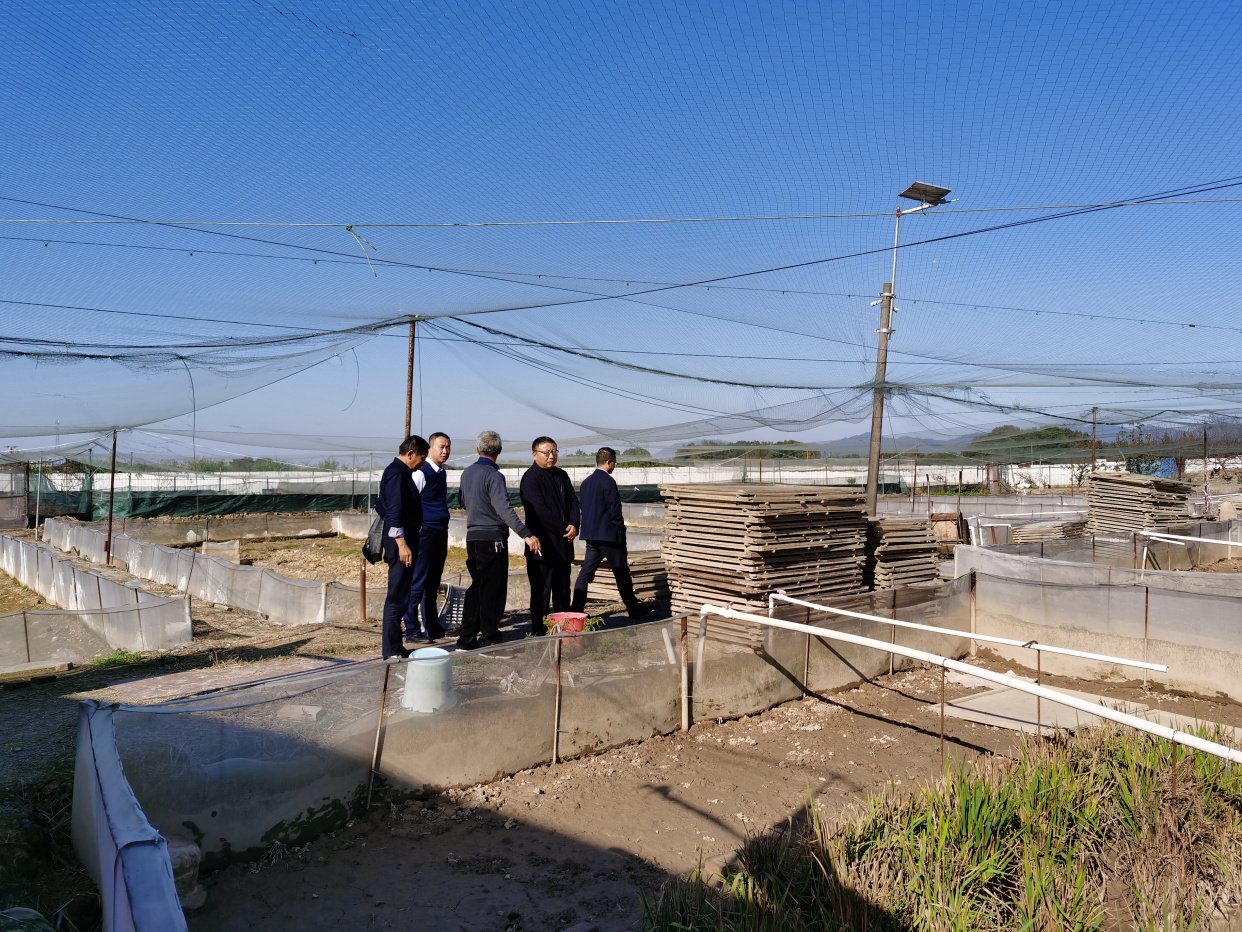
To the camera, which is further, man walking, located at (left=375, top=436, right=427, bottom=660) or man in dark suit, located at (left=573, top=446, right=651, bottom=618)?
man in dark suit, located at (left=573, top=446, right=651, bottom=618)

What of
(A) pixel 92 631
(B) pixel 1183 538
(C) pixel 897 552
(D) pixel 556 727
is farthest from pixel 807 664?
(A) pixel 92 631

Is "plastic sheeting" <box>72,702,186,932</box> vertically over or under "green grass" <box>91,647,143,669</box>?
over

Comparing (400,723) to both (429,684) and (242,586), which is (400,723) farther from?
(242,586)

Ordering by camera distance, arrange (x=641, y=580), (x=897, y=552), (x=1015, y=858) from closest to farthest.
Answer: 1. (x=1015, y=858)
2. (x=897, y=552)
3. (x=641, y=580)

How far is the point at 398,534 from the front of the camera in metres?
6.21

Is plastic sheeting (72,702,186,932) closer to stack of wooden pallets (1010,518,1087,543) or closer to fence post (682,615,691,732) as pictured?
fence post (682,615,691,732)

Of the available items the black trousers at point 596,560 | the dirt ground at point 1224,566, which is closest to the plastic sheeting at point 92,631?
the black trousers at point 596,560

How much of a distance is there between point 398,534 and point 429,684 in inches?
64.5

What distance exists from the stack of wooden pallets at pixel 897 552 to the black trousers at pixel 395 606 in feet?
17.0

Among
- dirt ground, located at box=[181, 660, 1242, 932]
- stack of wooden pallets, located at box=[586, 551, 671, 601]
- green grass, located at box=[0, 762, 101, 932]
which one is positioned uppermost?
stack of wooden pallets, located at box=[586, 551, 671, 601]

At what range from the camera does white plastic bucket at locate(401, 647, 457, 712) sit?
15.7 feet

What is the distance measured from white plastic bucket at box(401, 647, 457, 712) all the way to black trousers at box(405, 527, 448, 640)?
1.79m

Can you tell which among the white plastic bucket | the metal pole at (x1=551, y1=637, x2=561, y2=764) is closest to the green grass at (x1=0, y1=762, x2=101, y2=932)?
the white plastic bucket

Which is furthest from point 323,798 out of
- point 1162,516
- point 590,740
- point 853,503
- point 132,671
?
point 1162,516
